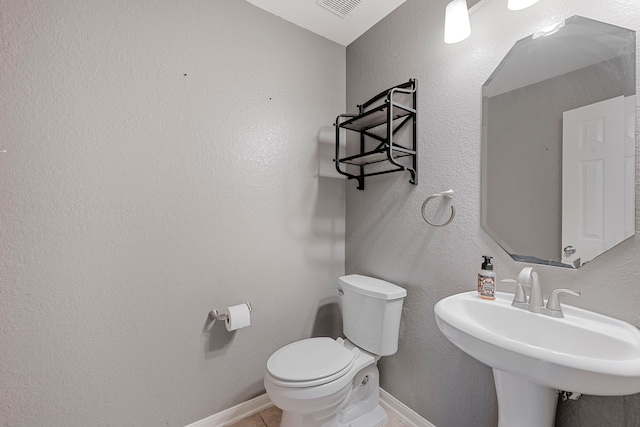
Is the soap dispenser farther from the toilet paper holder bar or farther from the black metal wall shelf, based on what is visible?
the toilet paper holder bar

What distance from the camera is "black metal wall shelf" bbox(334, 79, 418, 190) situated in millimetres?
1344

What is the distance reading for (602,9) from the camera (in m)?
0.88

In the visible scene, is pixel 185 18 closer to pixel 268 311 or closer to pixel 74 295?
pixel 74 295

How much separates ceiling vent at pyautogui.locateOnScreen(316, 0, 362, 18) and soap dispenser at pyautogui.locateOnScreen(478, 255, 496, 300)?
151 centimetres

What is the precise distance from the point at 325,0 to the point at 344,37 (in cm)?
37

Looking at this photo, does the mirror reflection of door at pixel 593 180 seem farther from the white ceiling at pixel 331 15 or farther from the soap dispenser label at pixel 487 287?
the white ceiling at pixel 331 15

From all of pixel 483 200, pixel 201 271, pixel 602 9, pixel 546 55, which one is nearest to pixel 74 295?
pixel 201 271

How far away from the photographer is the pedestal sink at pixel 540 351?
0.61m

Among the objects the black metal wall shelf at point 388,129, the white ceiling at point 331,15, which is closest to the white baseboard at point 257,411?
the black metal wall shelf at point 388,129

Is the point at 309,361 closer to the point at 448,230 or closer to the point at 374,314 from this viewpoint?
the point at 374,314

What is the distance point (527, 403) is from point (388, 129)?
116cm

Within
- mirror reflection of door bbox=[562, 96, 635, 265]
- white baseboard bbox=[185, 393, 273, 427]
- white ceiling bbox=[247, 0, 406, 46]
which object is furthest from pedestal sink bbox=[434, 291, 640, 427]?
white ceiling bbox=[247, 0, 406, 46]

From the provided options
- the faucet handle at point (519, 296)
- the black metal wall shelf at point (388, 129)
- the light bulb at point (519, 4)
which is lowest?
the faucet handle at point (519, 296)

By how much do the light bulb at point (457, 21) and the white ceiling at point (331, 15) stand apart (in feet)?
1.42
